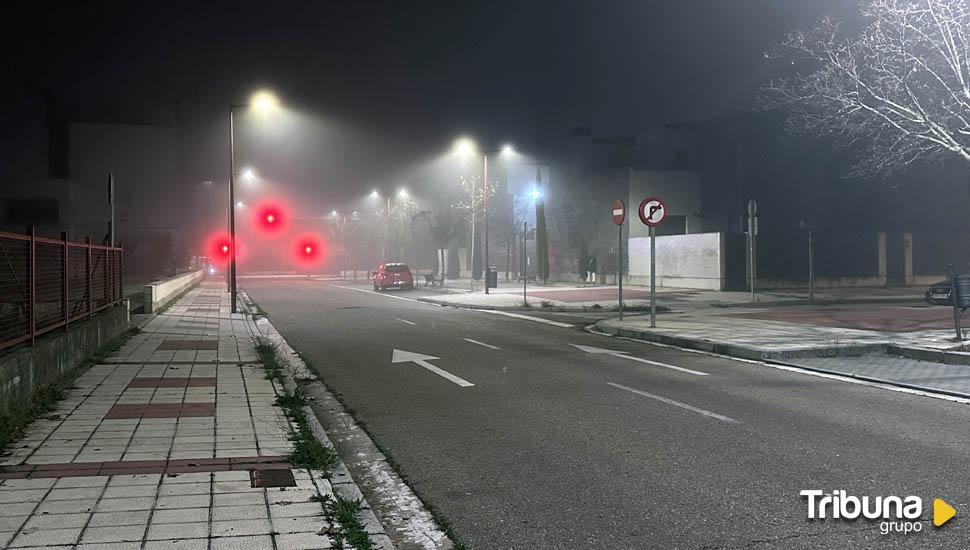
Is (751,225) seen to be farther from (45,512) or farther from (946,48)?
(45,512)

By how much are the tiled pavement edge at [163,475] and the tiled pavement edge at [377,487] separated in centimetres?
14

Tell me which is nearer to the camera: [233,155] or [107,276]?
[107,276]

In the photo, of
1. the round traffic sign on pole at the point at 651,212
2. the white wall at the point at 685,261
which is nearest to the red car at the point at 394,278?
the white wall at the point at 685,261

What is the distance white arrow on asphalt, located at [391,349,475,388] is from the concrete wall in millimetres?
4762

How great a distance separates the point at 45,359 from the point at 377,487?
5375 millimetres

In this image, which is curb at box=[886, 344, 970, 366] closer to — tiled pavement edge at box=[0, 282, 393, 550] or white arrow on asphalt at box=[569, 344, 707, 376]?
white arrow on asphalt at box=[569, 344, 707, 376]

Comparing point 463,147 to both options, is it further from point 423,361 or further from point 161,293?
point 423,361

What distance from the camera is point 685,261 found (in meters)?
35.2

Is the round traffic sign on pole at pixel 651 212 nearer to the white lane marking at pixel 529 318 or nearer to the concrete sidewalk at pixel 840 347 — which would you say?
the concrete sidewalk at pixel 840 347

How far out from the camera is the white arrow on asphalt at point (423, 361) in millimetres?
9945

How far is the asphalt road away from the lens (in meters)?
4.46

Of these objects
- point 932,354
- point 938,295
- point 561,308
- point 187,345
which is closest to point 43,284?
point 187,345

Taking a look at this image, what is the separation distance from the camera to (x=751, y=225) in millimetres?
24281

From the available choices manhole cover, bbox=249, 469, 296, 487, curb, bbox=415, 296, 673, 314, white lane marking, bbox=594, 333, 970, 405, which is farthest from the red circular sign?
manhole cover, bbox=249, 469, 296, 487
